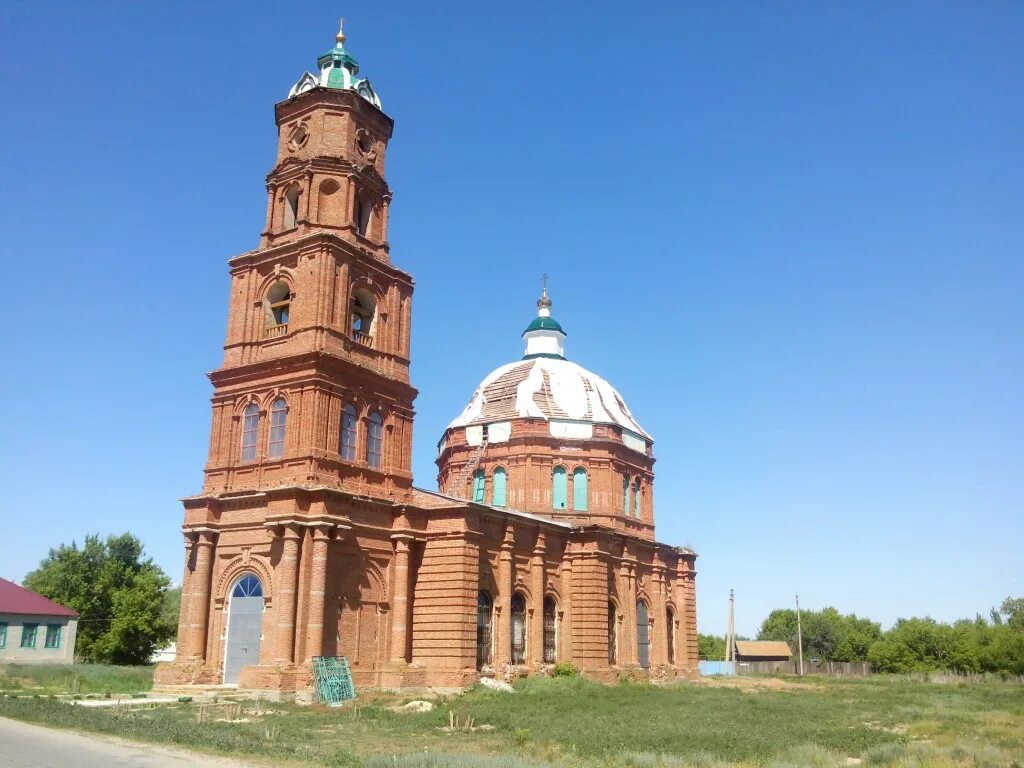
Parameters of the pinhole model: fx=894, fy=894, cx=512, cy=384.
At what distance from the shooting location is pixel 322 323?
31516 millimetres

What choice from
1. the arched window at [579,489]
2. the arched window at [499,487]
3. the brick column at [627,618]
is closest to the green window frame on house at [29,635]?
the arched window at [499,487]

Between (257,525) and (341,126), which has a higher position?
(341,126)

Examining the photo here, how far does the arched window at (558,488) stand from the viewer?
1759 inches

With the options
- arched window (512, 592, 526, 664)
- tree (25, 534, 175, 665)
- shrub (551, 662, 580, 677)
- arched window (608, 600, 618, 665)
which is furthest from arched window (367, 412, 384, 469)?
tree (25, 534, 175, 665)

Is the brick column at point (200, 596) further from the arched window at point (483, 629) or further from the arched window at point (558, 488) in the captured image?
the arched window at point (558, 488)

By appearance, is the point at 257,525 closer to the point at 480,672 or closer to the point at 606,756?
the point at 480,672

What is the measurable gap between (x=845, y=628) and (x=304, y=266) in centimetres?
8196

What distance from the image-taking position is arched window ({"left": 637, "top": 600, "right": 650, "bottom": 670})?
44.7 meters

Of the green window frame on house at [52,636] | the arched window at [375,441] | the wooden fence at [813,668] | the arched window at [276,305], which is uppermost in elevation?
the arched window at [276,305]

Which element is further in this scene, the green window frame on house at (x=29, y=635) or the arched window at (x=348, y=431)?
the green window frame on house at (x=29, y=635)

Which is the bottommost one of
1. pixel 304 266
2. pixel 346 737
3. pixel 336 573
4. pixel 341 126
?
pixel 346 737

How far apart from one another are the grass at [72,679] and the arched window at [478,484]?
17201 mm

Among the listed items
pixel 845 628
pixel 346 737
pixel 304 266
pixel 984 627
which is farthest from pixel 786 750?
pixel 845 628

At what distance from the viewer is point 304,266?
3253 cm
